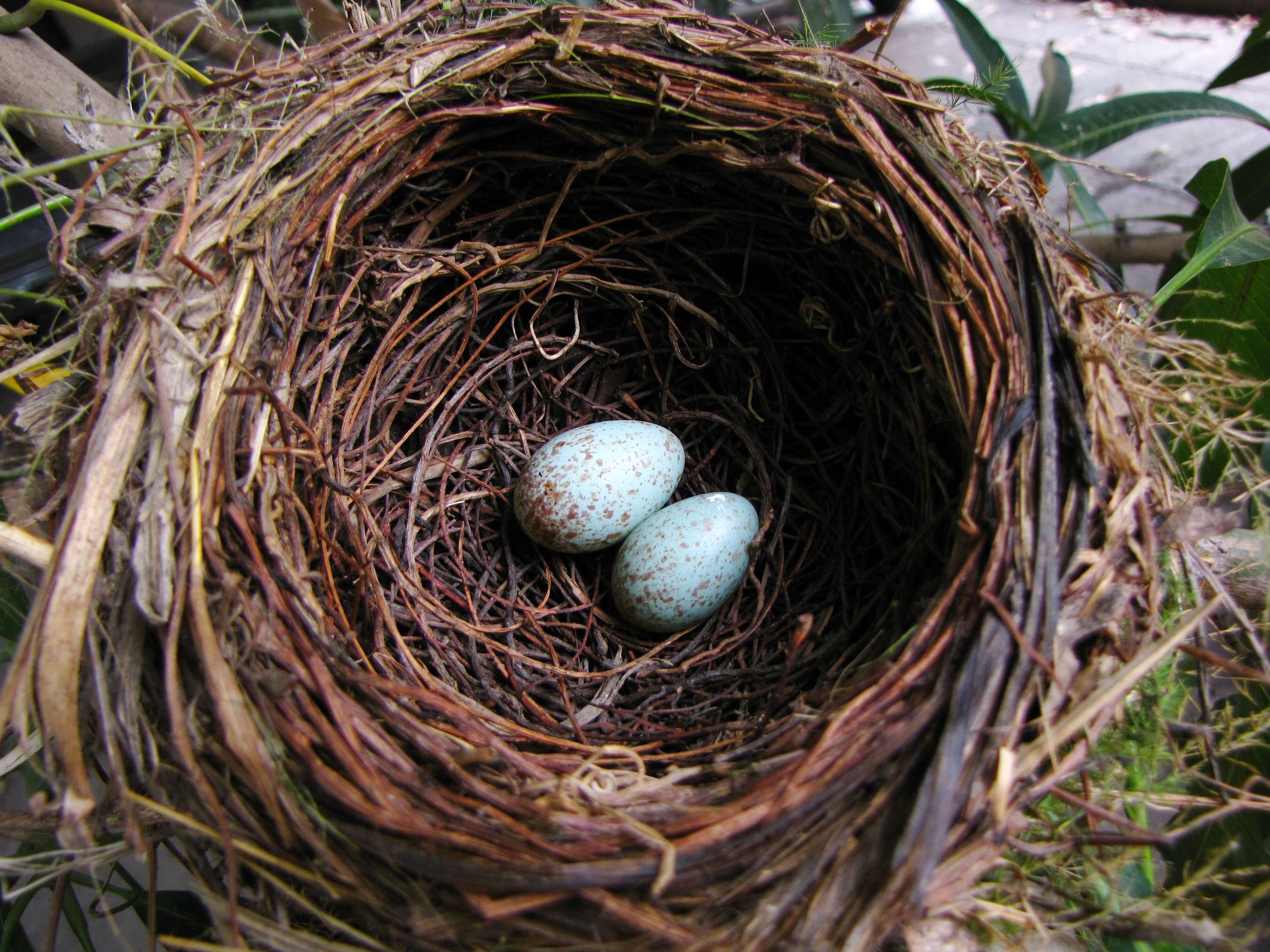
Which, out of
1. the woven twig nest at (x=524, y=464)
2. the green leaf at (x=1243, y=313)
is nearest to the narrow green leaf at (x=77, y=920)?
the woven twig nest at (x=524, y=464)

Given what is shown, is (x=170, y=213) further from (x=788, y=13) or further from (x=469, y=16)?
(x=788, y=13)

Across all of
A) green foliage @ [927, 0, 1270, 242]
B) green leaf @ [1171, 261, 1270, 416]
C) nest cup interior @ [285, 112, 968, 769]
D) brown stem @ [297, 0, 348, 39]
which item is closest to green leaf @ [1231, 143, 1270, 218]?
green foliage @ [927, 0, 1270, 242]

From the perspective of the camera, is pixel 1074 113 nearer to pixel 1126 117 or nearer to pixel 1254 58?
pixel 1126 117

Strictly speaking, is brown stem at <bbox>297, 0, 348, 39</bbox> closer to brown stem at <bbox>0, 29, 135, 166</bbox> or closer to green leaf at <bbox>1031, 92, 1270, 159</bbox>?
brown stem at <bbox>0, 29, 135, 166</bbox>

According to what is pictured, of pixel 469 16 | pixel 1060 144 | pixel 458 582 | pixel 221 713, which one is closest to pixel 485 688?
pixel 458 582

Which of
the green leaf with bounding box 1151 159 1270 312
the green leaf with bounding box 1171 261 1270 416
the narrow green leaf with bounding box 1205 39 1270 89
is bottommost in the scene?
the green leaf with bounding box 1171 261 1270 416

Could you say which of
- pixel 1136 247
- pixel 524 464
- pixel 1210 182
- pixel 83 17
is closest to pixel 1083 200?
pixel 1136 247
